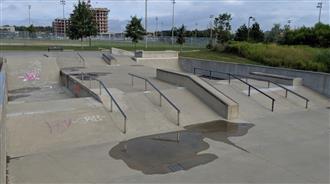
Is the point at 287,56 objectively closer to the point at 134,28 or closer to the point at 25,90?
the point at 25,90

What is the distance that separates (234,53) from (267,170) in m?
24.1

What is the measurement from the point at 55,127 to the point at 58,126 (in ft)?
0.30

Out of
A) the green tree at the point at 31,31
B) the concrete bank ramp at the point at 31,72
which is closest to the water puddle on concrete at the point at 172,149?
the concrete bank ramp at the point at 31,72

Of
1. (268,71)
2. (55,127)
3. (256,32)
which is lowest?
(55,127)

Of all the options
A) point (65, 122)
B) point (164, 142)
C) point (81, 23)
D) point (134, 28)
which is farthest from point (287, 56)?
point (81, 23)

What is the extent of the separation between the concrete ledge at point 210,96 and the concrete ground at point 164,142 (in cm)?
28

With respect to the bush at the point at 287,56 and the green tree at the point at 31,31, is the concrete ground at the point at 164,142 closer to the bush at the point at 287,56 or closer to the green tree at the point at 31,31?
the bush at the point at 287,56

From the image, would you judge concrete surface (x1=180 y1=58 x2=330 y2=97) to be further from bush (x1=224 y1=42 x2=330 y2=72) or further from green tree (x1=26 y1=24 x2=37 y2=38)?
green tree (x1=26 y1=24 x2=37 y2=38)

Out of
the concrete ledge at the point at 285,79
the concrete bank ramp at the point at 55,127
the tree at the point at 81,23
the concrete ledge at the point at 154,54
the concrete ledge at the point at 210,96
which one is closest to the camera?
the concrete bank ramp at the point at 55,127

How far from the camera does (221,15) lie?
5119 centimetres

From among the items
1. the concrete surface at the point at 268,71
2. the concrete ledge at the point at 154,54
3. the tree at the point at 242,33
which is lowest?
the concrete surface at the point at 268,71

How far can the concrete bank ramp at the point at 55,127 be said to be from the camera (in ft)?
27.5

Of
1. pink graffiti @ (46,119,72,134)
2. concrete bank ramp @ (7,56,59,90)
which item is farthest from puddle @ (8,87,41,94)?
pink graffiti @ (46,119,72,134)

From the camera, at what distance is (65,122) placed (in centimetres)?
950
